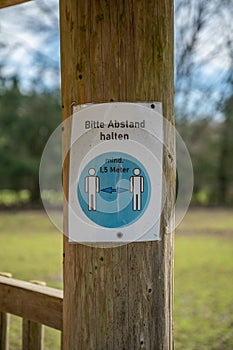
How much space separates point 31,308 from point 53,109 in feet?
27.2

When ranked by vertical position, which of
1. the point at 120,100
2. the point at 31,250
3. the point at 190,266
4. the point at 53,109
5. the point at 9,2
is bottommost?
the point at 190,266

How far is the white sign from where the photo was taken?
1507 millimetres

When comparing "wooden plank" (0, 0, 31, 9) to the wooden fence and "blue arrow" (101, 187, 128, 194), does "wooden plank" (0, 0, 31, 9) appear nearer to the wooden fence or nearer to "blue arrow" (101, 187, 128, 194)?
"blue arrow" (101, 187, 128, 194)

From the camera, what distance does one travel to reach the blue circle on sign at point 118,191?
1.51m

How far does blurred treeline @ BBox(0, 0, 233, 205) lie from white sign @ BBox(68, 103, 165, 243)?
21.0 ft

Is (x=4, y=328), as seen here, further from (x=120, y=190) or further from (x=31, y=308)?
(x=120, y=190)

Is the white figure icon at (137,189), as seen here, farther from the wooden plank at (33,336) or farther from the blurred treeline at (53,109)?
the blurred treeline at (53,109)

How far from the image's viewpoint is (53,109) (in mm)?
10086

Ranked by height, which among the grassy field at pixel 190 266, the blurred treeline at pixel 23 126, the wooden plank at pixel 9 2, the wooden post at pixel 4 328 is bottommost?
the grassy field at pixel 190 266

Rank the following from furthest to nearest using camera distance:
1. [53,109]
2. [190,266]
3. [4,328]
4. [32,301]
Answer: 1. [53,109]
2. [190,266]
3. [4,328]
4. [32,301]

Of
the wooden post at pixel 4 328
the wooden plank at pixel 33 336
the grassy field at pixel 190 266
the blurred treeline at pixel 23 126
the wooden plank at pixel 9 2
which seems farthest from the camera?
the blurred treeline at pixel 23 126

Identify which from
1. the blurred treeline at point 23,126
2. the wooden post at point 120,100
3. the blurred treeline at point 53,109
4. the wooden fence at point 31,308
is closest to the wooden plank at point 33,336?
the wooden fence at point 31,308

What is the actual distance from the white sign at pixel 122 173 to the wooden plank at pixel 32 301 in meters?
0.47

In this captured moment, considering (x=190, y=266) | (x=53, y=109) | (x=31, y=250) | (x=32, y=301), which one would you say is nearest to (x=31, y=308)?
(x=32, y=301)
